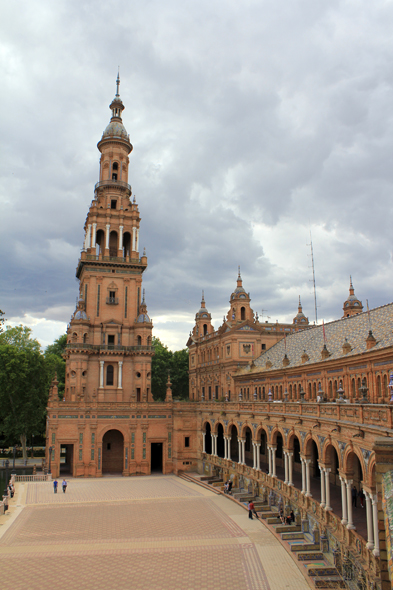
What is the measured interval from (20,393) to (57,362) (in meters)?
13.4

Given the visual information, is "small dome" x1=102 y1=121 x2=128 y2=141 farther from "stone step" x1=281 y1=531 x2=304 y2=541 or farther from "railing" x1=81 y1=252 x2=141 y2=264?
"stone step" x1=281 y1=531 x2=304 y2=541

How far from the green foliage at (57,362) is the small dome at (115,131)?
1318 inches

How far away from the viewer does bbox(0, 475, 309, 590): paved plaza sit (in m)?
24.4

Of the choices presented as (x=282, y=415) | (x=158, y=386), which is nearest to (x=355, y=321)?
(x=282, y=415)

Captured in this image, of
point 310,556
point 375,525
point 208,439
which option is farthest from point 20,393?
point 375,525

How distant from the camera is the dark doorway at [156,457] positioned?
6188 cm

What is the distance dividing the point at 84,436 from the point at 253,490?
923 inches

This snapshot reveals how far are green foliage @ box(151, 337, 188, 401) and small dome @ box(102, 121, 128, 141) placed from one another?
46759 millimetres

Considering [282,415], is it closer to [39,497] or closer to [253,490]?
[253,490]

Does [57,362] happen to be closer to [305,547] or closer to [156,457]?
[156,457]

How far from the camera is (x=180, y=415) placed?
5953 centimetres

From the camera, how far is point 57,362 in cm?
8075

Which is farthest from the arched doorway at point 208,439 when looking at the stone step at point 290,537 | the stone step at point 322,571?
the stone step at point 322,571

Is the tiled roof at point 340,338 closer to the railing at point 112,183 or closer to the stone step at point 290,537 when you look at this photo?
the stone step at point 290,537
